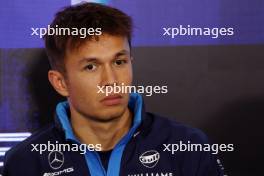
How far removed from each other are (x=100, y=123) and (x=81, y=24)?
311mm

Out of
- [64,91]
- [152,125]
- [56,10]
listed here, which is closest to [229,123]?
[152,125]

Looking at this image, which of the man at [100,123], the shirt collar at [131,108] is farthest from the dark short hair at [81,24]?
the shirt collar at [131,108]

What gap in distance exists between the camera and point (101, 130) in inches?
57.3

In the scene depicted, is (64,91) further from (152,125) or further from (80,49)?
(152,125)

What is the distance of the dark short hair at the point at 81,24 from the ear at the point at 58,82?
20mm

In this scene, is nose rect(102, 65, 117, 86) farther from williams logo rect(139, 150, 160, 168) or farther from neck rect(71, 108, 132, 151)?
williams logo rect(139, 150, 160, 168)

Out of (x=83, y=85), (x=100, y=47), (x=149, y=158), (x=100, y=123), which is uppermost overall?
(x=100, y=47)

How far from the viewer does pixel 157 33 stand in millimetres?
1521

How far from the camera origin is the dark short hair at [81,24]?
54.9 inches

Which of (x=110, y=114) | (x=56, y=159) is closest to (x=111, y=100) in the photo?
(x=110, y=114)

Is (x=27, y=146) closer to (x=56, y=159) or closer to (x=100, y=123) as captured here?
(x=56, y=159)

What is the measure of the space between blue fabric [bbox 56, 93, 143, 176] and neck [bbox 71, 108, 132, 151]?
0.03 meters

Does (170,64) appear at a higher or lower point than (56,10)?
lower

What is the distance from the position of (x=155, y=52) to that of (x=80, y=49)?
270 mm
